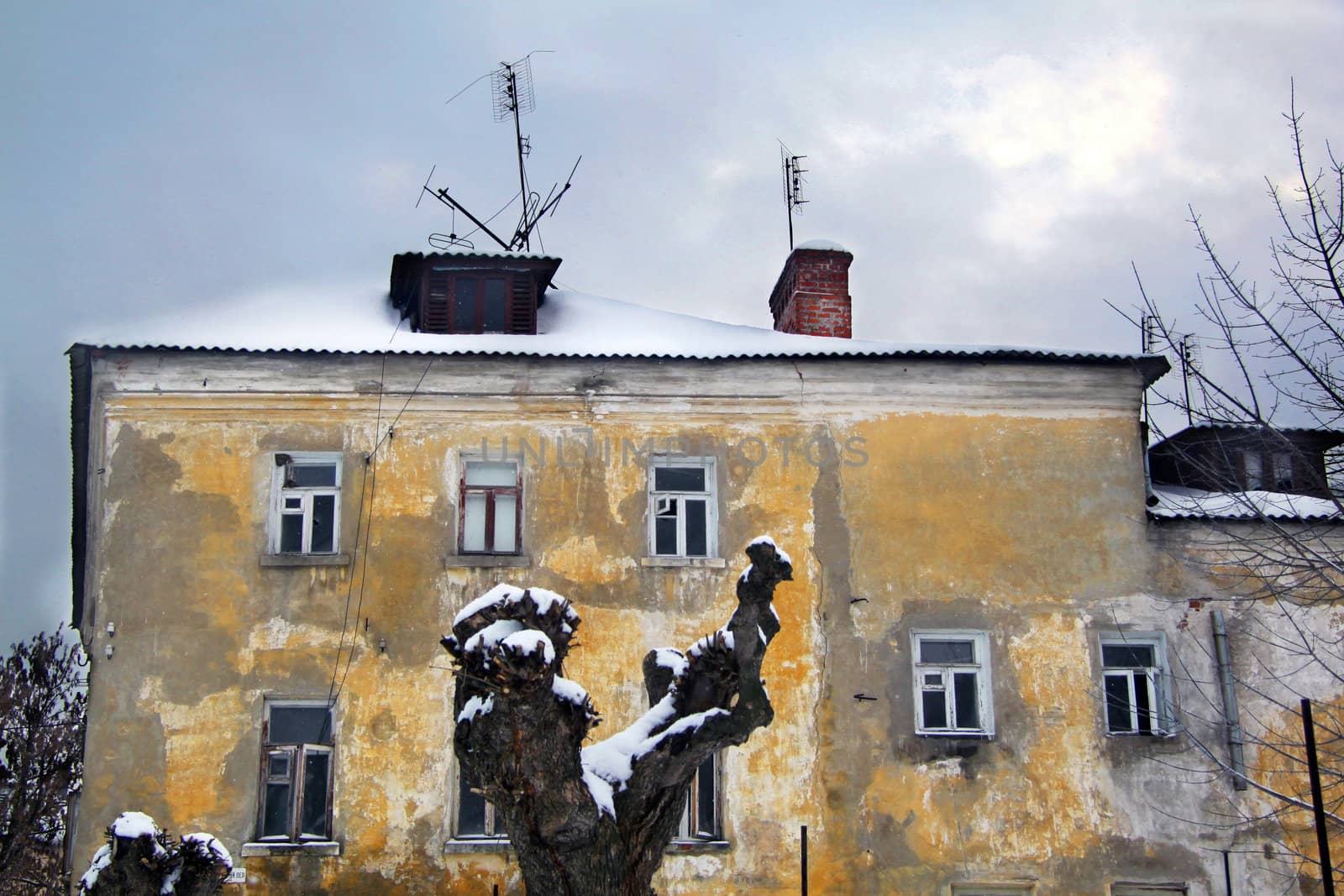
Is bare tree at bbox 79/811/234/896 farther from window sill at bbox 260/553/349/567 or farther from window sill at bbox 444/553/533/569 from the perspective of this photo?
window sill at bbox 444/553/533/569

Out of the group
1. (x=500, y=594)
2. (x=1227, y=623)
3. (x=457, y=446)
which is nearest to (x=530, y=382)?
(x=457, y=446)

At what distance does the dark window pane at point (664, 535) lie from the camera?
47.8ft

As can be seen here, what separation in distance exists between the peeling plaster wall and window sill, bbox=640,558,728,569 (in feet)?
0.13

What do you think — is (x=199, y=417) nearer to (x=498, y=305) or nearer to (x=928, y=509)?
(x=498, y=305)

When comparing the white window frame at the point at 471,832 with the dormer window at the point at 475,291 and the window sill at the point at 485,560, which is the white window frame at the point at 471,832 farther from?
the dormer window at the point at 475,291

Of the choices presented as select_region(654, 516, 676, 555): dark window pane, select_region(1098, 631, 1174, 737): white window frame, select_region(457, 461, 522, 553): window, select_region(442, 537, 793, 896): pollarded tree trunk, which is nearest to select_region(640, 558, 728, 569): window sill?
select_region(654, 516, 676, 555): dark window pane

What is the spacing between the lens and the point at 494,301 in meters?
15.9

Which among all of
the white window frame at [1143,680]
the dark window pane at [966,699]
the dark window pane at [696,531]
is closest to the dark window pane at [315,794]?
the dark window pane at [696,531]

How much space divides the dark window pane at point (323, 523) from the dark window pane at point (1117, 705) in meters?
8.08

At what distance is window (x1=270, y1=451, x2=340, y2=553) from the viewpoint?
14336mm

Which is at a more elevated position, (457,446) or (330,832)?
(457,446)

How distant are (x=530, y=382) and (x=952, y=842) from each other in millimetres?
6302

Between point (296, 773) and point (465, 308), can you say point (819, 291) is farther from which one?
point (296, 773)

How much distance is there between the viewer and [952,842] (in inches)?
547
